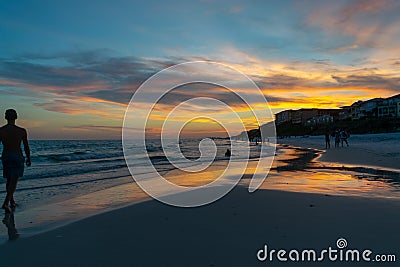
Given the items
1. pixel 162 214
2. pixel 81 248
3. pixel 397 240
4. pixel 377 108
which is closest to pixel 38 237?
pixel 81 248

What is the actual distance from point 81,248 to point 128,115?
285cm

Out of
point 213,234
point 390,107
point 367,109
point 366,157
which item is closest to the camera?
point 213,234

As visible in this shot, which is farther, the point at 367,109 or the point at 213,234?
the point at 367,109

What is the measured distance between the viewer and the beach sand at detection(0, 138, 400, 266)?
364cm

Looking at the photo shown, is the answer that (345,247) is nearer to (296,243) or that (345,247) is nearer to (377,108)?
(296,243)

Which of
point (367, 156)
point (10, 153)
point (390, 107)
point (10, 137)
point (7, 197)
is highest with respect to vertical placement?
point (390, 107)

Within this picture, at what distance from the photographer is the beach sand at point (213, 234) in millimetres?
3643

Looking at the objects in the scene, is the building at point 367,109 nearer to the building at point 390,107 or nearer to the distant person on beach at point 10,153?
the building at point 390,107

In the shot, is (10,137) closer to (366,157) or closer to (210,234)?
(210,234)

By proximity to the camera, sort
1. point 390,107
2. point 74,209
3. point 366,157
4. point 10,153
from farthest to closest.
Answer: point 390,107 < point 366,157 < point 74,209 < point 10,153

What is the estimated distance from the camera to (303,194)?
24.3ft

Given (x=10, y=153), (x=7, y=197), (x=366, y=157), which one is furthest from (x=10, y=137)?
(x=366, y=157)

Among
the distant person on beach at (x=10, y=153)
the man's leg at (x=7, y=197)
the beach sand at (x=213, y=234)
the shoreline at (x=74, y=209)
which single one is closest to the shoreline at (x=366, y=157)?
the shoreline at (x=74, y=209)

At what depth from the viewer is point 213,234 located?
4.41 m
